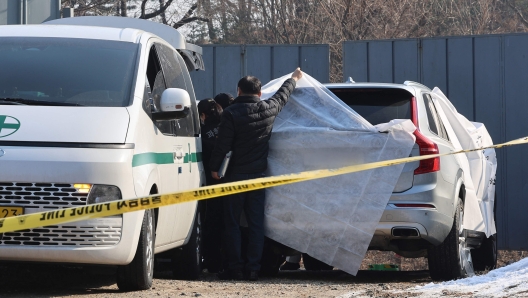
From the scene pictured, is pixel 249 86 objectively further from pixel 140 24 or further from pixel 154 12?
pixel 154 12

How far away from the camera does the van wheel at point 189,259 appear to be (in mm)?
7842

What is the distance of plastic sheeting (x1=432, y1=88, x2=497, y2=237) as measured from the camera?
28.2 ft

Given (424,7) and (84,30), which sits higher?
(424,7)

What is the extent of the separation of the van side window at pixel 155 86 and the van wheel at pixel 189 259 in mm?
1318

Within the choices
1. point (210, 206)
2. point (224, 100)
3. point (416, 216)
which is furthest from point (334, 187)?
point (224, 100)

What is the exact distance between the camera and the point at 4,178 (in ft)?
18.0

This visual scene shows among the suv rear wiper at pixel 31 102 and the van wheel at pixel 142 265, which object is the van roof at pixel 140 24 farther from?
the van wheel at pixel 142 265

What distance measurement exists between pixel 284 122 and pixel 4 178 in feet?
9.73

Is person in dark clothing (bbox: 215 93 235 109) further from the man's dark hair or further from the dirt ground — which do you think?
the dirt ground

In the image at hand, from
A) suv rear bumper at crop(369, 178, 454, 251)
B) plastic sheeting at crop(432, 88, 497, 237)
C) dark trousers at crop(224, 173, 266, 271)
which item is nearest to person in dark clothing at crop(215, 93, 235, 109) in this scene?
dark trousers at crop(224, 173, 266, 271)

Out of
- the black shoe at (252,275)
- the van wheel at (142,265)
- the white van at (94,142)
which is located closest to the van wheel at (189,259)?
the white van at (94,142)

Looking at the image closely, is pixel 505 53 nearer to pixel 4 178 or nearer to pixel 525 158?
pixel 525 158

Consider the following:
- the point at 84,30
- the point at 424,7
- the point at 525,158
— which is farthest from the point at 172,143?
the point at 424,7

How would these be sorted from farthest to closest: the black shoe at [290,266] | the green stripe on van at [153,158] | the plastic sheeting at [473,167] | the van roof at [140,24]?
the black shoe at [290,266] → the van roof at [140,24] → the plastic sheeting at [473,167] → the green stripe on van at [153,158]
